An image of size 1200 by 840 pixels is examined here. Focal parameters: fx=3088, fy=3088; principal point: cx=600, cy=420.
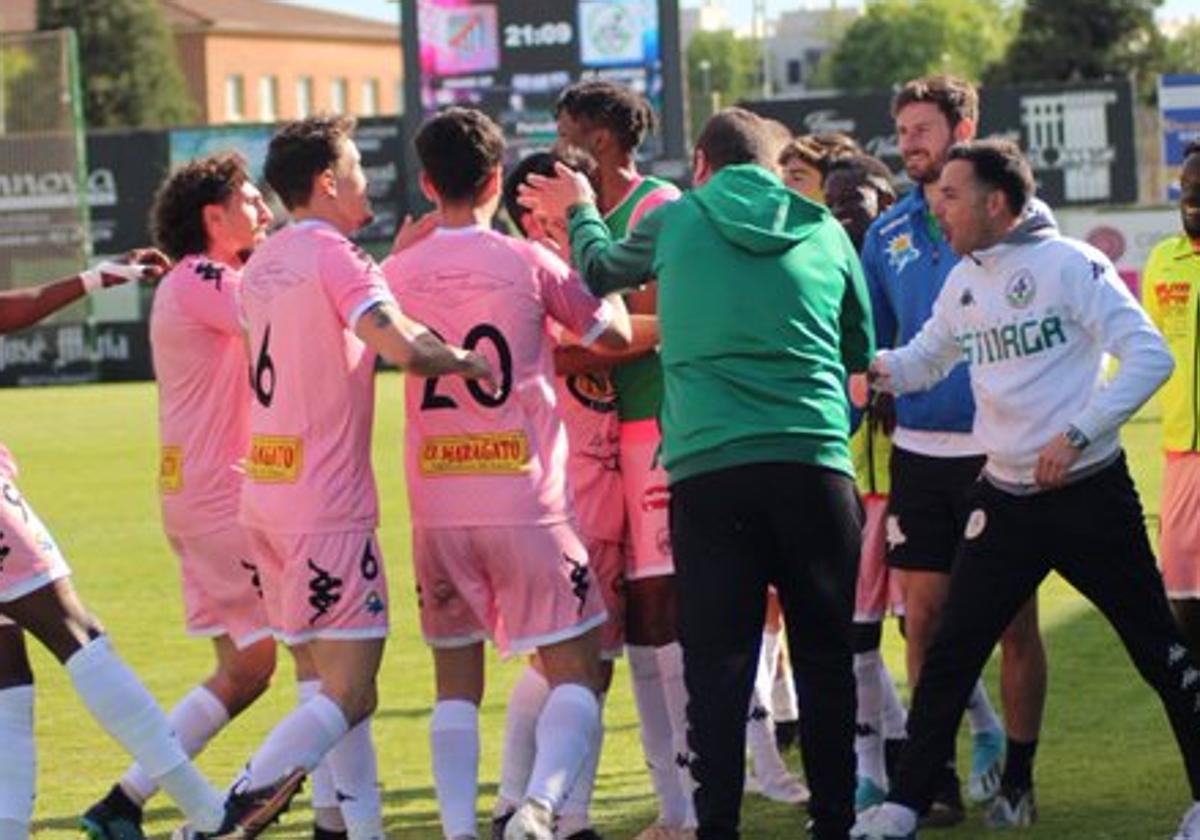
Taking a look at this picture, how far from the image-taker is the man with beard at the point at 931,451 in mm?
10070

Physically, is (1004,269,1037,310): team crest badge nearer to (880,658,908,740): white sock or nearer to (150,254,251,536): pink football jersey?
(880,658,908,740): white sock

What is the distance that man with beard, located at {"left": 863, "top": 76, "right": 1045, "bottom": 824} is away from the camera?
10070 millimetres

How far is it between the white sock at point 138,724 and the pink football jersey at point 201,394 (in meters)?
1.00

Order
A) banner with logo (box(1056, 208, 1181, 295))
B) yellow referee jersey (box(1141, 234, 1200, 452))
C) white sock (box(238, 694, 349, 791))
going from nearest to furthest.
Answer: white sock (box(238, 694, 349, 791)) → yellow referee jersey (box(1141, 234, 1200, 452)) → banner with logo (box(1056, 208, 1181, 295))

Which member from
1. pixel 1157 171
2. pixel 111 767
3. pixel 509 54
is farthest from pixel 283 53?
pixel 111 767

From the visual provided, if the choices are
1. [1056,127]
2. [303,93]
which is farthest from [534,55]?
[303,93]

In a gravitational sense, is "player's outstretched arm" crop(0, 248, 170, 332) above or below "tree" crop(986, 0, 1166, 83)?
below

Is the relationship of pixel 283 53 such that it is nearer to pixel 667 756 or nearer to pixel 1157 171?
pixel 1157 171

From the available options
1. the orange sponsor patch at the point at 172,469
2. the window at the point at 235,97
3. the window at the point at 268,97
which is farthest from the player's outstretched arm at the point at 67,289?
the window at the point at 268,97

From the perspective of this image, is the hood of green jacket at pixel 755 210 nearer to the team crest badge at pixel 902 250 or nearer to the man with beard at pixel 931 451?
the man with beard at pixel 931 451

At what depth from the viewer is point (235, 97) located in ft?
418

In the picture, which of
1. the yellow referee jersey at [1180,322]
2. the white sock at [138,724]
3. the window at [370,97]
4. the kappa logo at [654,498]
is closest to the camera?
the white sock at [138,724]

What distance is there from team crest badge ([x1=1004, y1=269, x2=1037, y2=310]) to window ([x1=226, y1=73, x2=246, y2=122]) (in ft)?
387

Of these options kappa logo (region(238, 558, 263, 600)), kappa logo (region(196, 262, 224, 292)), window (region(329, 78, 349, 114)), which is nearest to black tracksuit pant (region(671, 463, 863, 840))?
kappa logo (region(238, 558, 263, 600))
